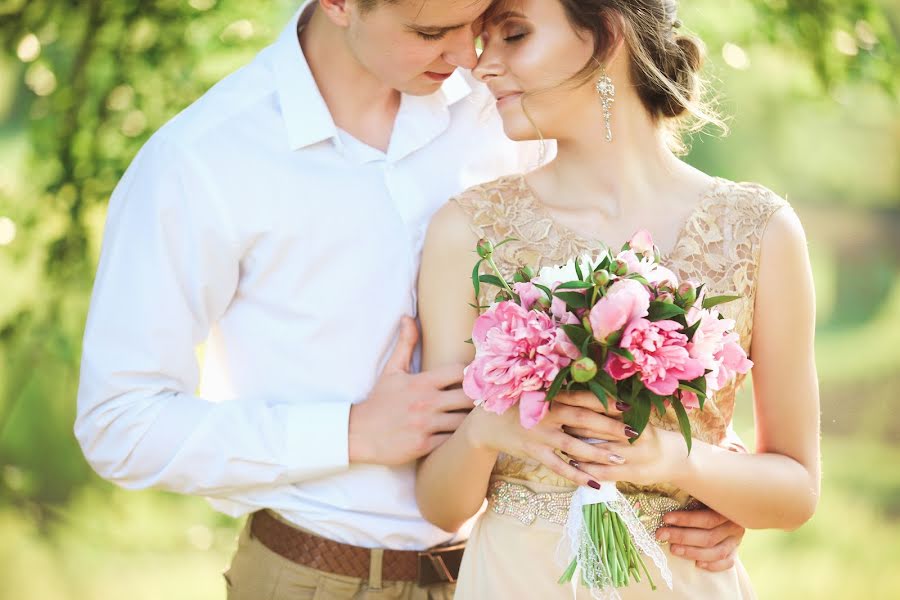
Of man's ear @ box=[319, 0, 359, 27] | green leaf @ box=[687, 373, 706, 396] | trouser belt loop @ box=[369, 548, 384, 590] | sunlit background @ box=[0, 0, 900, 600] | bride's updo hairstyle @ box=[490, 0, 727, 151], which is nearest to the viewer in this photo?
green leaf @ box=[687, 373, 706, 396]

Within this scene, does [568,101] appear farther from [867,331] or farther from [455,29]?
[867,331]

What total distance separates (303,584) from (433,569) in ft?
1.02

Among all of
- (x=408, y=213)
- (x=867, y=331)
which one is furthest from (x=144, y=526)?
(x=867, y=331)

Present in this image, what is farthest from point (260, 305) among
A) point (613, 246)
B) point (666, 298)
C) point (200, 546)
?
point (200, 546)

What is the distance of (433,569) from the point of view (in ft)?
8.12

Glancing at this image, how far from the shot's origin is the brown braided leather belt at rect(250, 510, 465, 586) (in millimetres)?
2416

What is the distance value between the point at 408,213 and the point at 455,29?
1.47ft

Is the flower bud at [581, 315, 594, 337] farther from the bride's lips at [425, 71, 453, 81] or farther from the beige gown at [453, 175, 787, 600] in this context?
the bride's lips at [425, 71, 453, 81]

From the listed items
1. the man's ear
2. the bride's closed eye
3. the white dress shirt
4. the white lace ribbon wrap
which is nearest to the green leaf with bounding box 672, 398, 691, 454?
the white lace ribbon wrap

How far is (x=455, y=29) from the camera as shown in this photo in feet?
7.91

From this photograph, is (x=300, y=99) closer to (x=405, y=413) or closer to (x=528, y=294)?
(x=405, y=413)

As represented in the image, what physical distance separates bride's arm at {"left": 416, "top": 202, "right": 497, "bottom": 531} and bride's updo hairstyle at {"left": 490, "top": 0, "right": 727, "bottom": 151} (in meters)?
0.45

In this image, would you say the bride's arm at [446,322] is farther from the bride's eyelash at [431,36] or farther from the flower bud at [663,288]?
the flower bud at [663,288]

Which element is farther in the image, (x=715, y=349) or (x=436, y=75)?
(x=436, y=75)
